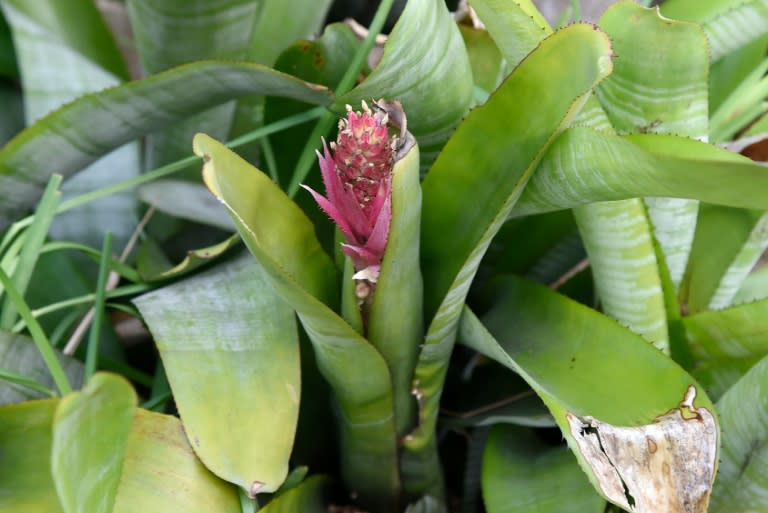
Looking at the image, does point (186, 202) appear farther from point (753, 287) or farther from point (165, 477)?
point (753, 287)

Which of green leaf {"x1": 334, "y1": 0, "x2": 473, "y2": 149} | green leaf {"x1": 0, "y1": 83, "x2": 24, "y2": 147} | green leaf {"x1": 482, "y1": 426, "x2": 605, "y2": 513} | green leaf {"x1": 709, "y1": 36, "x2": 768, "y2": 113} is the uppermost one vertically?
green leaf {"x1": 334, "y1": 0, "x2": 473, "y2": 149}

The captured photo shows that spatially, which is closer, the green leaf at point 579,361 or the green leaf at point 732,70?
the green leaf at point 579,361

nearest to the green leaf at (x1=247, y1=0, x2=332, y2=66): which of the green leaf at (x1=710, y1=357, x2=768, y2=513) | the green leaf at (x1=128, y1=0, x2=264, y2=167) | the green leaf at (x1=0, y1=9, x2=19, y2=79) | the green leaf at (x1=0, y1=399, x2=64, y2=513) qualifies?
the green leaf at (x1=128, y1=0, x2=264, y2=167)

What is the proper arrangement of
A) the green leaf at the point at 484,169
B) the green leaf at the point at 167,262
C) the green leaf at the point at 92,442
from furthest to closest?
the green leaf at the point at 167,262 < the green leaf at the point at 484,169 < the green leaf at the point at 92,442

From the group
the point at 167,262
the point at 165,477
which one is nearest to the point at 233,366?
the point at 165,477

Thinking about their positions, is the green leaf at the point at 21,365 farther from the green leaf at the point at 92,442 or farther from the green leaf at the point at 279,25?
the green leaf at the point at 279,25

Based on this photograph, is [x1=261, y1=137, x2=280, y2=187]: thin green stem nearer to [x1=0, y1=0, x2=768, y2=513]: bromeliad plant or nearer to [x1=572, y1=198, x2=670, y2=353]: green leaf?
[x1=0, y1=0, x2=768, y2=513]: bromeliad plant

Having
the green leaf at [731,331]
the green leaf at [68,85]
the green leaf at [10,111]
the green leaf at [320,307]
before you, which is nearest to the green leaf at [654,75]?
the green leaf at [731,331]
